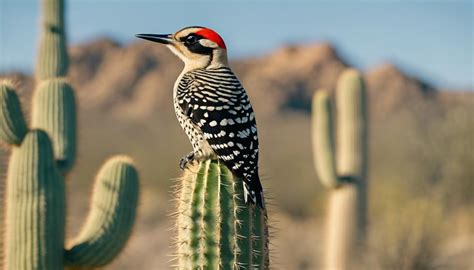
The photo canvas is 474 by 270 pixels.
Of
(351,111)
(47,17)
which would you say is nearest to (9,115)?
(47,17)

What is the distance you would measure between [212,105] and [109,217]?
2.24 meters

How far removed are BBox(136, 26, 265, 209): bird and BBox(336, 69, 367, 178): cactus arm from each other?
5675 millimetres

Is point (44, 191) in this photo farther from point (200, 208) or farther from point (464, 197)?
point (464, 197)

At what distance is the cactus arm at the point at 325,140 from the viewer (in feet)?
33.3

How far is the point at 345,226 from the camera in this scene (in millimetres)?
→ 10609

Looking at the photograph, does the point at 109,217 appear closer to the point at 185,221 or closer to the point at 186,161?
the point at 186,161

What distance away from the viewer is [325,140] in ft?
33.1

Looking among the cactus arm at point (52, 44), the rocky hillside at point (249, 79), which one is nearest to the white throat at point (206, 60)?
the cactus arm at point (52, 44)

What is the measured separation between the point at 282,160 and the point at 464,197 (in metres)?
13.8

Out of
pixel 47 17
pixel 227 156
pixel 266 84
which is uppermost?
pixel 266 84

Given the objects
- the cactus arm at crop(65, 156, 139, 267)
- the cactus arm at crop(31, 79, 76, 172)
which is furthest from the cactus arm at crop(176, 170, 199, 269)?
the cactus arm at crop(31, 79, 76, 172)

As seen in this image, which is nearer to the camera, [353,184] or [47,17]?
[47,17]

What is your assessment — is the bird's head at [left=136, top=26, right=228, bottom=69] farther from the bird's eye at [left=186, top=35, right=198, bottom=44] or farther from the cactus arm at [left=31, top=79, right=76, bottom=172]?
the cactus arm at [left=31, top=79, right=76, bottom=172]

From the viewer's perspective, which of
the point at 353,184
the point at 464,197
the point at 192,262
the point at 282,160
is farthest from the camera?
the point at 282,160
